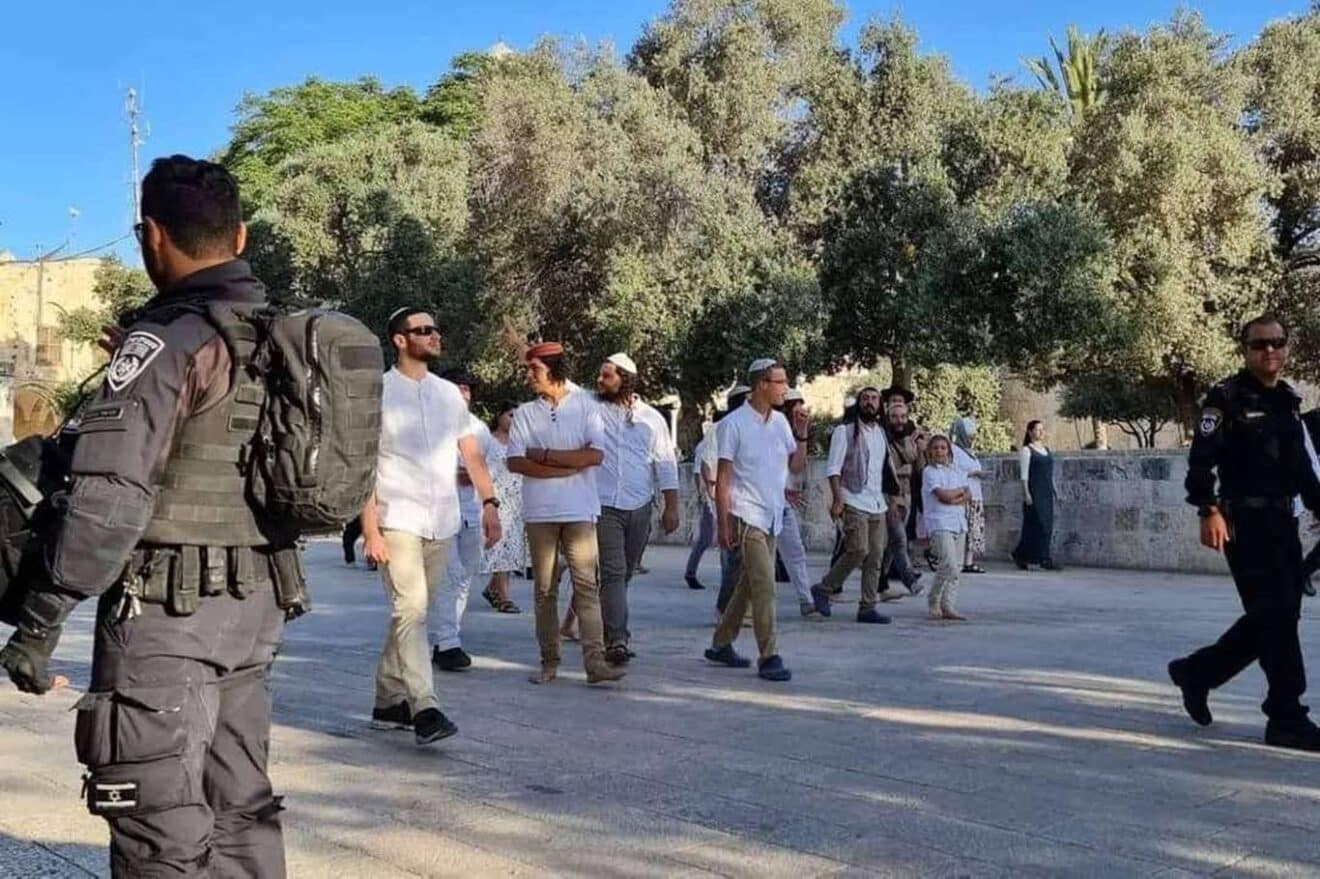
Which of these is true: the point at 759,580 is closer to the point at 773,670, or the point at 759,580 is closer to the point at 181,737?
the point at 773,670

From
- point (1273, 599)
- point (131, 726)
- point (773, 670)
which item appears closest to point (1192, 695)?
point (1273, 599)

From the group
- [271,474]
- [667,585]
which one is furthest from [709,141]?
[271,474]

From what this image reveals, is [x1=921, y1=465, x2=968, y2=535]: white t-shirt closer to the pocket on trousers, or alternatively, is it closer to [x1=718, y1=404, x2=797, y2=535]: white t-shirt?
[x1=718, y1=404, x2=797, y2=535]: white t-shirt

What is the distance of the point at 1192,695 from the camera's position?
5664 millimetres

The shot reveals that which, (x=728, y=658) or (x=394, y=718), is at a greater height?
(x=728, y=658)

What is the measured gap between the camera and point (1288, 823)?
4.25 m

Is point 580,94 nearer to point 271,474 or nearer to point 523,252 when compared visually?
point 523,252

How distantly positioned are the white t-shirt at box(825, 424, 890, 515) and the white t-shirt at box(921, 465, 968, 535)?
1.15ft

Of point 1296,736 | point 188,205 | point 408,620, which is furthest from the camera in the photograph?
point 408,620

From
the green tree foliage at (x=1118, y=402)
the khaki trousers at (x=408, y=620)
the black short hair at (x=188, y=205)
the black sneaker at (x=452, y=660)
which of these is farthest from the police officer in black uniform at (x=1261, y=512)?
the green tree foliage at (x=1118, y=402)

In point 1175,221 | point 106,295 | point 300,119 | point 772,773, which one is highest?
point 300,119

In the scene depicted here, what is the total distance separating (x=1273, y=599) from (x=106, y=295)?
48.2m

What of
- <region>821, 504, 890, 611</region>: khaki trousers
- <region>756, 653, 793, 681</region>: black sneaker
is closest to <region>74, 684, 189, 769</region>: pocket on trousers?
<region>756, 653, 793, 681</region>: black sneaker

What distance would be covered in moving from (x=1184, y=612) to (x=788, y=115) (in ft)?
64.3
